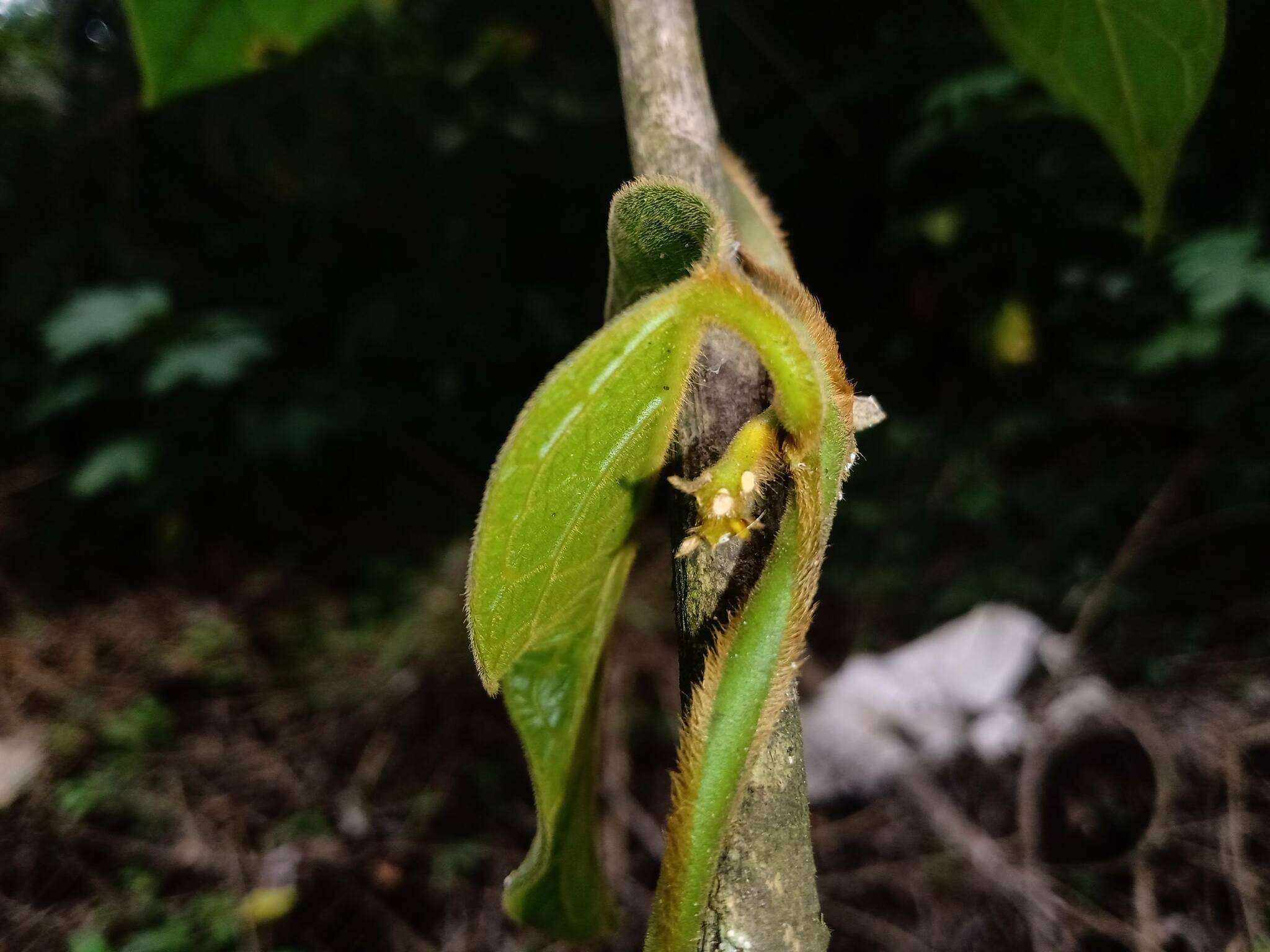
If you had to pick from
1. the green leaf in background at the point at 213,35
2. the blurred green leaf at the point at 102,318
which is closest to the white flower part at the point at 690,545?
the green leaf in background at the point at 213,35

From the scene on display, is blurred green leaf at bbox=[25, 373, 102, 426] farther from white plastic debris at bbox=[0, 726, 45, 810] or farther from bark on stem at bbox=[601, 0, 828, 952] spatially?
bark on stem at bbox=[601, 0, 828, 952]

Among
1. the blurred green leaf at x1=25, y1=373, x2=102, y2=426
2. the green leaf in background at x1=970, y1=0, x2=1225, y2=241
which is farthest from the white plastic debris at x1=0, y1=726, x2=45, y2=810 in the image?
the green leaf in background at x1=970, y1=0, x2=1225, y2=241

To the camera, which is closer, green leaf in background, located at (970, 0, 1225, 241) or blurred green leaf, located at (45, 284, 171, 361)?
green leaf in background, located at (970, 0, 1225, 241)

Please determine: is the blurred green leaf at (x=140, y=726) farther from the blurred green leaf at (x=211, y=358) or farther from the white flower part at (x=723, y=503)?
the white flower part at (x=723, y=503)

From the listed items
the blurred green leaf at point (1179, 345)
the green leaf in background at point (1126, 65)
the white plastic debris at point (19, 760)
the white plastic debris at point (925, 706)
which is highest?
the green leaf in background at point (1126, 65)

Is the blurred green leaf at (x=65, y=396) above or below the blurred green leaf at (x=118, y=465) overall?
above

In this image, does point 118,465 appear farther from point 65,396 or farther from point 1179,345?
point 1179,345
